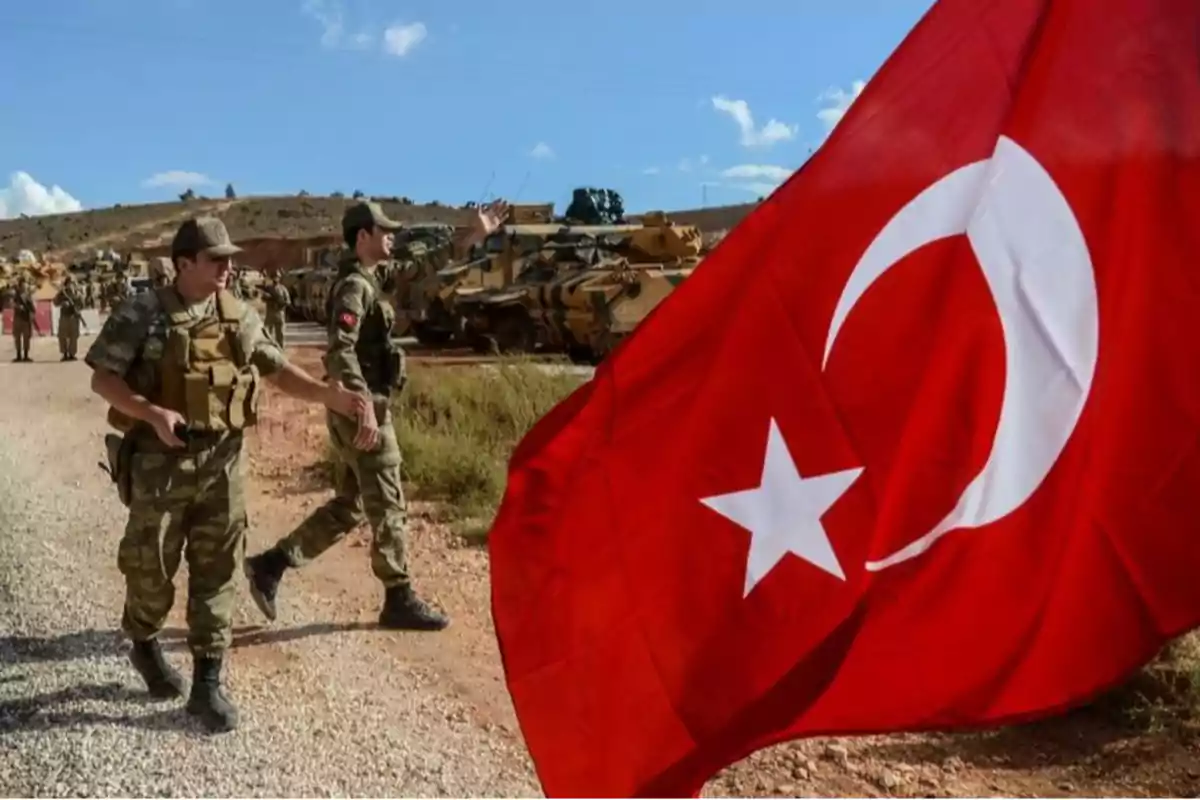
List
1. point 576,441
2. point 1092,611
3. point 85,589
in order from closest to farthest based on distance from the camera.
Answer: point 1092,611 → point 576,441 → point 85,589

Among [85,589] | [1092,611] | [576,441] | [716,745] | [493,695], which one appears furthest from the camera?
[85,589]

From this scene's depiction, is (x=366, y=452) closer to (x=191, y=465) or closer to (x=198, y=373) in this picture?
(x=191, y=465)

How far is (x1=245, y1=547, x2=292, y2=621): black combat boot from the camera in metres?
5.86

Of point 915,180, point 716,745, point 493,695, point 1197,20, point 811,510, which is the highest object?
point 1197,20

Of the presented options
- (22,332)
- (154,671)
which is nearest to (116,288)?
(22,332)

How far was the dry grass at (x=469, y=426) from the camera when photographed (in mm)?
8969

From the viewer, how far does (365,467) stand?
573 cm

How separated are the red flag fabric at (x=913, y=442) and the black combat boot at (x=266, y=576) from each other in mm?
3439

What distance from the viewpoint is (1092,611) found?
2.22m

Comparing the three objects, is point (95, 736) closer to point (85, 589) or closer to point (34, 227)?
point (85, 589)

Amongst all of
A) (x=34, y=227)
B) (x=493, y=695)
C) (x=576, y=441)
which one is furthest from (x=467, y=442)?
(x=34, y=227)

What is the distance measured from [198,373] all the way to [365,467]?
4.32ft

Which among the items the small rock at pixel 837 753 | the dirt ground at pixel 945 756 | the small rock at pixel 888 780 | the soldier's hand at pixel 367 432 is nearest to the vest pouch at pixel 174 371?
the soldier's hand at pixel 367 432

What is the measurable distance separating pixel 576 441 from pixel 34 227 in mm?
109438
